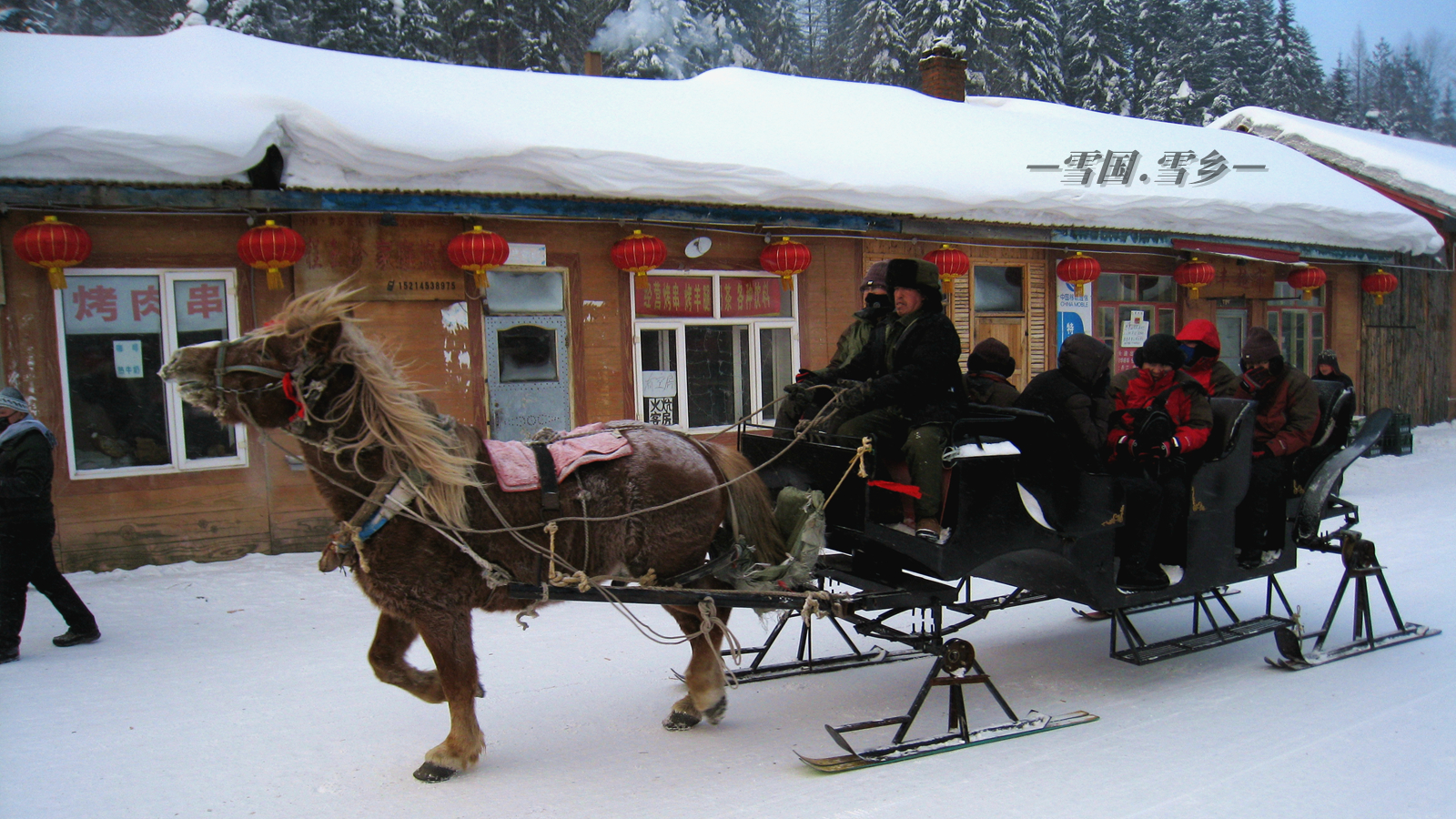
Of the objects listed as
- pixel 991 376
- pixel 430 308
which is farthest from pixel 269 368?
pixel 430 308

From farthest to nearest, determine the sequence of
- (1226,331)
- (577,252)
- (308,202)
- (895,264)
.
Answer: (1226,331) < (577,252) < (308,202) < (895,264)

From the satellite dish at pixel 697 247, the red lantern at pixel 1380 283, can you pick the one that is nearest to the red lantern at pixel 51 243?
the satellite dish at pixel 697 247

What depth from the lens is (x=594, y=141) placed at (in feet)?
28.8

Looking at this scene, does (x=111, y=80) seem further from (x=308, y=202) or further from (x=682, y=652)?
(x=682, y=652)

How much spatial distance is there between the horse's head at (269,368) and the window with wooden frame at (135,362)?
15.3 feet

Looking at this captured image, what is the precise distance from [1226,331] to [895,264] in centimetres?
1203

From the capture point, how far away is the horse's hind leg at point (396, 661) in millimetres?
3832

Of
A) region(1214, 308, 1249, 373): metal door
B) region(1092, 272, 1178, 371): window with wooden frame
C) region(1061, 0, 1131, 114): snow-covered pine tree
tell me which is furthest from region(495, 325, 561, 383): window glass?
region(1061, 0, 1131, 114): snow-covered pine tree

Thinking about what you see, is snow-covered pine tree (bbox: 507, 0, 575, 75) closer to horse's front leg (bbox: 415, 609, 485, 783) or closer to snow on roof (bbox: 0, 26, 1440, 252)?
snow on roof (bbox: 0, 26, 1440, 252)

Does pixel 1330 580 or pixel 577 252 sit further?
pixel 577 252

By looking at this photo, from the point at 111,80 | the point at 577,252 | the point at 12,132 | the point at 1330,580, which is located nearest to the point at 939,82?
the point at 577,252

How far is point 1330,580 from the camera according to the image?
22.7ft

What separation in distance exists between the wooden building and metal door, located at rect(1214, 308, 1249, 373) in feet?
9.93

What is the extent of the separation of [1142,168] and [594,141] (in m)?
8.49
